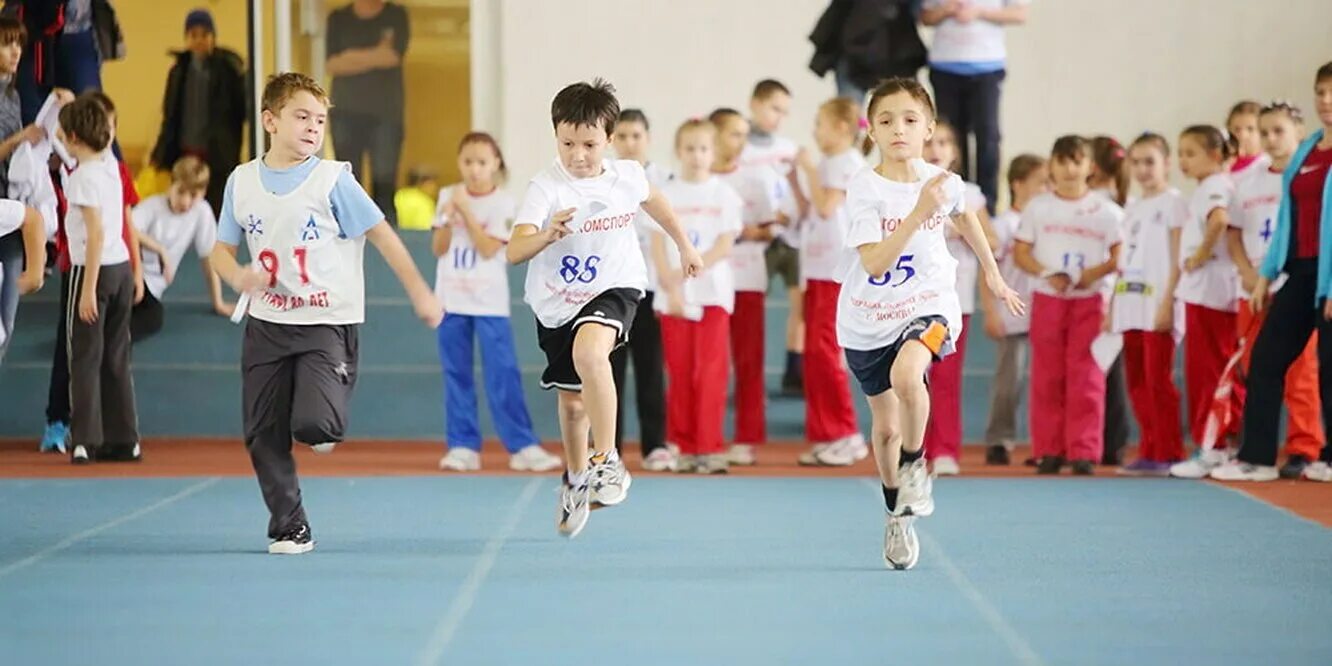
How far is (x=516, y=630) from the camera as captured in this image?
195 inches

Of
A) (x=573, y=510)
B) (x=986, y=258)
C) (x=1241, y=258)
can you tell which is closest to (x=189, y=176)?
(x=573, y=510)

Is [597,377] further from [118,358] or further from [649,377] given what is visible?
[118,358]

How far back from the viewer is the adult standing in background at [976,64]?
37.4 feet

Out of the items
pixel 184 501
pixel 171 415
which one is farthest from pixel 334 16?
pixel 184 501

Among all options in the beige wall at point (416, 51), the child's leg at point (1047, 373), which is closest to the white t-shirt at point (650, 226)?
the child's leg at point (1047, 373)

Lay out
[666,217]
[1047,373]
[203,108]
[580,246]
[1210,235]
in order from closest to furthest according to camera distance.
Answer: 1. [580,246]
2. [666,217]
3. [1210,235]
4. [1047,373]
5. [203,108]

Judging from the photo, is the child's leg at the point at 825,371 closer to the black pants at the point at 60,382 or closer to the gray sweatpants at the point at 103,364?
the gray sweatpants at the point at 103,364

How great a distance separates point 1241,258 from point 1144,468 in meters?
1.17

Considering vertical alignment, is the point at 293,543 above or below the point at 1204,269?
below

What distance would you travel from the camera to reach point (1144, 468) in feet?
31.9

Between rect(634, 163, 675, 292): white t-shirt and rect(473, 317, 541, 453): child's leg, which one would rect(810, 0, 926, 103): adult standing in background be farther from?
rect(473, 317, 541, 453): child's leg

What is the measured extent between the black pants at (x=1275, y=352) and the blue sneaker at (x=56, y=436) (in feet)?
20.8

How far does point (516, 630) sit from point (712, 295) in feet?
15.8

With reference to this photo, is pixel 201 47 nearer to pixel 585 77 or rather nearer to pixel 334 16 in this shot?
pixel 334 16
